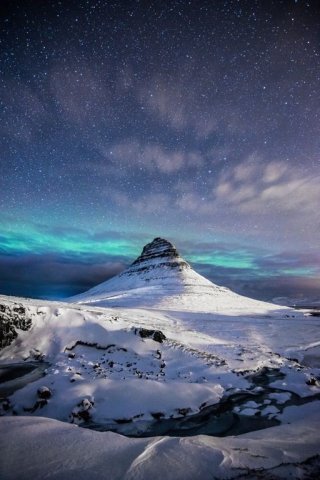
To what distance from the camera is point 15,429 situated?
14.1 feet

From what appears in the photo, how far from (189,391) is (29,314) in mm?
9520

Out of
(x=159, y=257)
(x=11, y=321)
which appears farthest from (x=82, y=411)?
(x=159, y=257)

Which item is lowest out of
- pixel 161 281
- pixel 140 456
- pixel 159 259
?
pixel 140 456

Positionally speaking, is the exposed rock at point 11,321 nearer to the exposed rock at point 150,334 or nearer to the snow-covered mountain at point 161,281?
the exposed rock at point 150,334

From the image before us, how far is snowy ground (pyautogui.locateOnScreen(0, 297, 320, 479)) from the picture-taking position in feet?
11.0

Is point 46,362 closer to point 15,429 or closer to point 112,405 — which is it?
point 112,405

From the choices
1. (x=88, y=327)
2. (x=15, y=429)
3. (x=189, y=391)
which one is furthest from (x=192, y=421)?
(x=88, y=327)

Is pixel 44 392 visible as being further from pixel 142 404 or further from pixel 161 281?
pixel 161 281

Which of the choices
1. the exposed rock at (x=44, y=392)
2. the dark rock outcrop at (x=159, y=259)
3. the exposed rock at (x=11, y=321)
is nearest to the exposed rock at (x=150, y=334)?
the exposed rock at (x=11, y=321)

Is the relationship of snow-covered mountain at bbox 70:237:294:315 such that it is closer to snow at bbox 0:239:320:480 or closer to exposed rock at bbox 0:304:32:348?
snow at bbox 0:239:320:480

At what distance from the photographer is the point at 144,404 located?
7105 millimetres

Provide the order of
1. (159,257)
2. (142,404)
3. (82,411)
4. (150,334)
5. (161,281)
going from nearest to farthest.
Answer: (82,411) → (142,404) → (150,334) → (161,281) → (159,257)

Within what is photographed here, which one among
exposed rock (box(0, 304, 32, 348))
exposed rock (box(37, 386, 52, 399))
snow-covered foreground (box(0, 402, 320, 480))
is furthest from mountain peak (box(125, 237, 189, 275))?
→ snow-covered foreground (box(0, 402, 320, 480))

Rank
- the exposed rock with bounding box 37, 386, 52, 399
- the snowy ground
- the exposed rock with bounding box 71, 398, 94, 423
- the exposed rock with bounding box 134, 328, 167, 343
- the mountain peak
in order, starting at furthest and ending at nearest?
the mountain peak < the exposed rock with bounding box 134, 328, 167, 343 < the exposed rock with bounding box 37, 386, 52, 399 < the exposed rock with bounding box 71, 398, 94, 423 < the snowy ground
